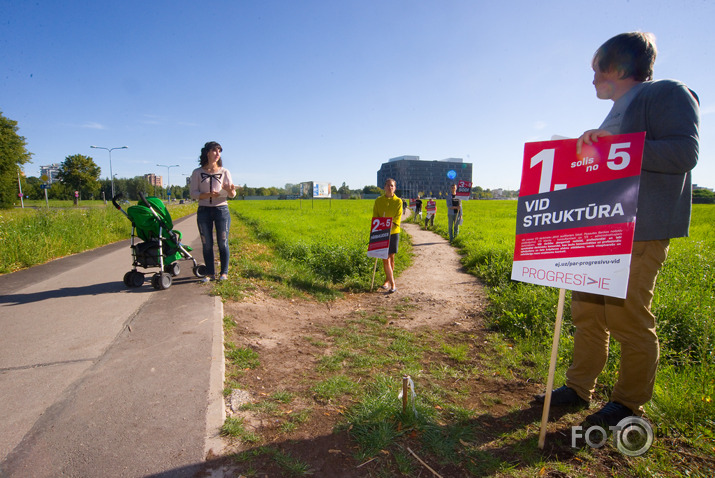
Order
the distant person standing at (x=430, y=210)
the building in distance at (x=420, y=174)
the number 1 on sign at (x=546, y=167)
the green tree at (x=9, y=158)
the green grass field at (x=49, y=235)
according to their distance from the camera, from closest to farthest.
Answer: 1. the number 1 on sign at (x=546, y=167)
2. the green grass field at (x=49, y=235)
3. the distant person standing at (x=430, y=210)
4. the green tree at (x=9, y=158)
5. the building in distance at (x=420, y=174)

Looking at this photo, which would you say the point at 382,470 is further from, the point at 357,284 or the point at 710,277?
the point at 710,277

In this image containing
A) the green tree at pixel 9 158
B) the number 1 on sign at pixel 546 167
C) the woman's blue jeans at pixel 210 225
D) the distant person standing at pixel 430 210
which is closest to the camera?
the number 1 on sign at pixel 546 167

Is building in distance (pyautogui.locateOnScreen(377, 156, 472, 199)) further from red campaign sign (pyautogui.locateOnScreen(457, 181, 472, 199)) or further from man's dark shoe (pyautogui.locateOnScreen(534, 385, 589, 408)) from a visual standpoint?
man's dark shoe (pyautogui.locateOnScreen(534, 385, 589, 408))

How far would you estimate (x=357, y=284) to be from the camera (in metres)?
7.25

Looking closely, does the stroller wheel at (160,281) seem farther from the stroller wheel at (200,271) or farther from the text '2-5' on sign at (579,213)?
the text '2-5' on sign at (579,213)

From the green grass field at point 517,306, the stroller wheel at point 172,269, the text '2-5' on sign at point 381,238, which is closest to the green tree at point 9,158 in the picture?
the green grass field at point 517,306

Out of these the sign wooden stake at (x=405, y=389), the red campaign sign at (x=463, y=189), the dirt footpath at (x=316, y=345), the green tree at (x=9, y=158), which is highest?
the green tree at (x=9, y=158)

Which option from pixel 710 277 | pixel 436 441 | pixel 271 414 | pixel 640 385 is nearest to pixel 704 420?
pixel 640 385

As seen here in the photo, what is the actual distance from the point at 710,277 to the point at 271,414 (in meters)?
6.48

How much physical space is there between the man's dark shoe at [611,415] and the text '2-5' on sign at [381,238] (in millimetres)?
4595

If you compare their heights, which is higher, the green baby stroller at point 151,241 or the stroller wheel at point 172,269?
the green baby stroller at point 151,241

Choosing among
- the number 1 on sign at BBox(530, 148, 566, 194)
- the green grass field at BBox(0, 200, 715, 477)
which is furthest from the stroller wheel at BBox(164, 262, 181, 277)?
the number 1 on sign at BBox(530, 148, 566, 194)

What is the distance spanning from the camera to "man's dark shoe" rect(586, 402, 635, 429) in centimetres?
239

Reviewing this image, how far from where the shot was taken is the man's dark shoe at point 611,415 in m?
2.39
